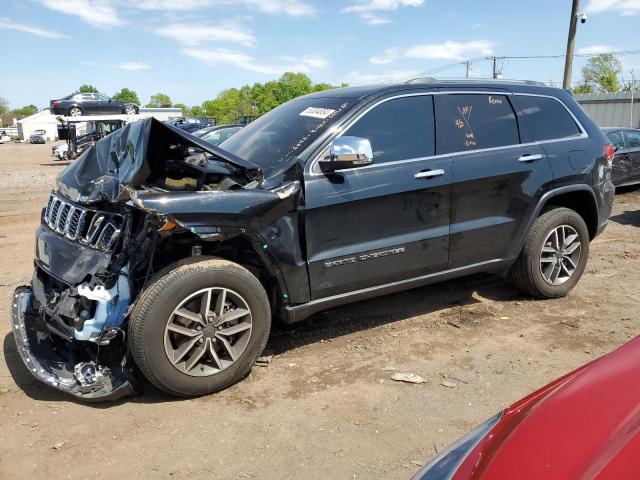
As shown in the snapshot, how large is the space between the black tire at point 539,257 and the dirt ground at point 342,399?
0.48ft

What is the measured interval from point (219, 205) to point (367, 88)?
165 centimetres

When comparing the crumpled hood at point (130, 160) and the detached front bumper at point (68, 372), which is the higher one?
the crumpled hood at point (130, 160)

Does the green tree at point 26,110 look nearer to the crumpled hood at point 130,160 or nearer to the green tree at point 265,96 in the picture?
the green tree at point 265,96

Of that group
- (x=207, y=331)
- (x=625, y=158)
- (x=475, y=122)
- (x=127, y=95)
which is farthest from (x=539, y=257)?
(x=127, y=95)

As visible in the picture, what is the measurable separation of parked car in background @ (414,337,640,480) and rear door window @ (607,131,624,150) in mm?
10881

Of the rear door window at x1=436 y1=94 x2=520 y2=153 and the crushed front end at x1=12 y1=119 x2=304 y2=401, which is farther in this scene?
the rear door window at x1=436 y1=94 x2=520 y2=153

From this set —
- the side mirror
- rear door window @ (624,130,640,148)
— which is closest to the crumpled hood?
the side mirror

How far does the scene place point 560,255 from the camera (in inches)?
196

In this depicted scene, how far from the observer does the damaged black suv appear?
3.29 m

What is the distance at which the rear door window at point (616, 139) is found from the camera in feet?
36.9

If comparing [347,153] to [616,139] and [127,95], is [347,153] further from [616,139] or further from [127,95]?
[127,95]

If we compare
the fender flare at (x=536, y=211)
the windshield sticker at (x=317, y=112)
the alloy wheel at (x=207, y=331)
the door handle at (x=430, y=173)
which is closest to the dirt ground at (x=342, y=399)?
the alloy wheel at (x=207, y=331)

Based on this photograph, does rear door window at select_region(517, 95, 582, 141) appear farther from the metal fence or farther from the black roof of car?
the metal fence

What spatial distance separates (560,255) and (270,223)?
292 centimetres
